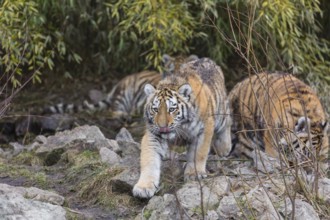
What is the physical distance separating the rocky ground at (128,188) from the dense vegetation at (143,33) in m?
1.15

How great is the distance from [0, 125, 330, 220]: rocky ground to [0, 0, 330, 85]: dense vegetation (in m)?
1.15

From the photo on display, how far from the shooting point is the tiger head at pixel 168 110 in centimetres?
599

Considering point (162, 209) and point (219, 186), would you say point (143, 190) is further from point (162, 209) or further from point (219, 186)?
point (219, 186)

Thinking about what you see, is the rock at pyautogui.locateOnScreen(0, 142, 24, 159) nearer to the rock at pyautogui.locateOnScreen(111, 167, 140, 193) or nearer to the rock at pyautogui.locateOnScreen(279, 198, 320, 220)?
the rock at pyautogui.locateOnScreen(111, 167, 140, 193)

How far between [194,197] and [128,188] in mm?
645

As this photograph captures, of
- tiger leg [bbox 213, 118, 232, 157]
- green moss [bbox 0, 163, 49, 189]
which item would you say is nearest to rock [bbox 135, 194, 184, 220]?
green moss [bbox 0, 163, 49, 189]

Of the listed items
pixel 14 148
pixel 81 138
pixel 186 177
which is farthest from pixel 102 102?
pixel 186 177

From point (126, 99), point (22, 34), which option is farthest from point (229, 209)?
point (126, 99)

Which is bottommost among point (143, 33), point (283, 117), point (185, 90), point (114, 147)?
point (114, 147)

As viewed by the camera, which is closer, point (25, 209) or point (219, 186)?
point (25, 209)

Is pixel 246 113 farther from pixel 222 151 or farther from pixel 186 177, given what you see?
pixel 186 177

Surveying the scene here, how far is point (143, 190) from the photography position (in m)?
5.62

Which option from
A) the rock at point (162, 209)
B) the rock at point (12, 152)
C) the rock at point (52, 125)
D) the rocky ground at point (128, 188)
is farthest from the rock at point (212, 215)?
the rock at point (52, 125)

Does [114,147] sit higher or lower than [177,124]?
lower
